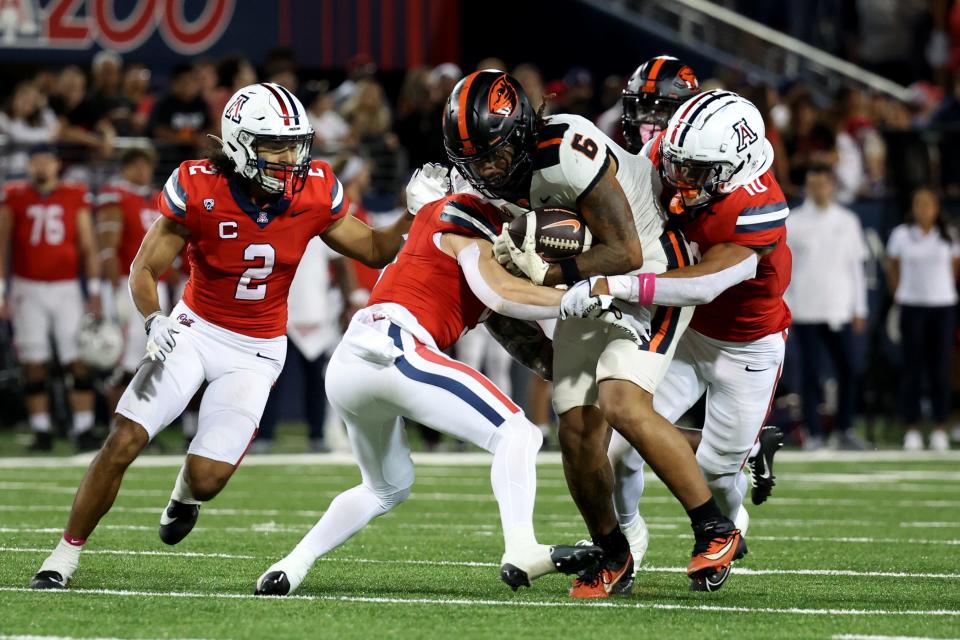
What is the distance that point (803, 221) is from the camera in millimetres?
12227

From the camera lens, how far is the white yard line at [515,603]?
4.89 m

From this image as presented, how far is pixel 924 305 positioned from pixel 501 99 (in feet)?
25.1

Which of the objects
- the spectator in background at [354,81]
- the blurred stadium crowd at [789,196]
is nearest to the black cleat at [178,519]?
the blurred stadium crowd at [789,196]

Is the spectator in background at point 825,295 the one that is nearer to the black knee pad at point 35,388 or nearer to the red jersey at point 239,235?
the black knee pad at point 35,388

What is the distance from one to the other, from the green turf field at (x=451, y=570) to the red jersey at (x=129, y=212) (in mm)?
2306

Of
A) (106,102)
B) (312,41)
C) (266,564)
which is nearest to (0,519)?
(266,564)

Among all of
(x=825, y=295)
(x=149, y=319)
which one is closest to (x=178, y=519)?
(x=149, y=319)

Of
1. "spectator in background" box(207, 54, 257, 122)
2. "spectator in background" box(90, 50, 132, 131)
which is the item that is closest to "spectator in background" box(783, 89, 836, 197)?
"spectator in background" box(207, 54, 257, 122)

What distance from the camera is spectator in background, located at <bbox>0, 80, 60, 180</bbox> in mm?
12641

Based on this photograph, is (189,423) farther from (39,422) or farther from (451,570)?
(451,570)

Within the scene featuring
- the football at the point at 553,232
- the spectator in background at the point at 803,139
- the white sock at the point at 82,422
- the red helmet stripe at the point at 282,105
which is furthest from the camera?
the spectator in background at the point at 803,139

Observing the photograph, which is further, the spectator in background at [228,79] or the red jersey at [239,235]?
the spectator in background at [228,79]

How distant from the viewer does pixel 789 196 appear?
1329 centimetres

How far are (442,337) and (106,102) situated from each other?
8746mm
